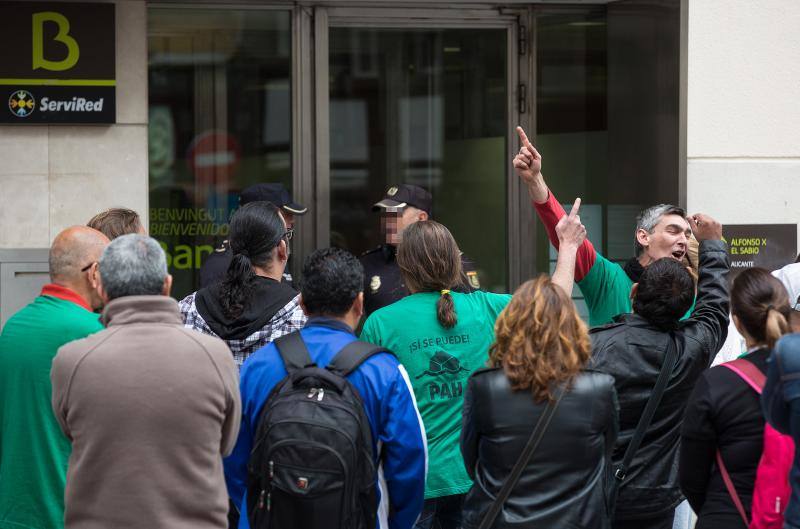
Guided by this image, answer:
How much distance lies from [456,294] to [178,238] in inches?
125

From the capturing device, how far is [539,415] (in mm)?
3422

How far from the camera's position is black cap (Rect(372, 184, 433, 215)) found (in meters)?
6.39

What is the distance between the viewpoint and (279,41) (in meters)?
7.15

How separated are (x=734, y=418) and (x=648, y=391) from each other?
68cm

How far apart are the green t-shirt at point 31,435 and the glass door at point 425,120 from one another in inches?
141

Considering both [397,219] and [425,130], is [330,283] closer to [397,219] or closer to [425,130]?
[397,219]

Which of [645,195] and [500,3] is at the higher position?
[500,3]

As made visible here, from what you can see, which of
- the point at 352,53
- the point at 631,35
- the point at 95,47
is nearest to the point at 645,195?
the point at 631,35

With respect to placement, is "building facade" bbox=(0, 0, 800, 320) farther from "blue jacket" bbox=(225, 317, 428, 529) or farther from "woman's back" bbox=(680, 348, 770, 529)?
"woman's back" bbox=(680, 348, 770, 529)

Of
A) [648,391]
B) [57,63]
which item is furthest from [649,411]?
[57,63]

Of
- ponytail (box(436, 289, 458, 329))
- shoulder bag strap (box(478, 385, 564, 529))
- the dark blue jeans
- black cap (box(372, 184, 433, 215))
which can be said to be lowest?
the dark blue jeans

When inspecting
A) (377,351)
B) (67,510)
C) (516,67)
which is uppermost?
(516,67)

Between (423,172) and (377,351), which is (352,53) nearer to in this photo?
(423,172)

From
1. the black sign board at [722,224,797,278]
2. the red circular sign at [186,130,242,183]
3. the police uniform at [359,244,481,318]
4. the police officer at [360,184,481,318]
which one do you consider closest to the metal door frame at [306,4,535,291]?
the red circular sign at [186,130,242,183]
